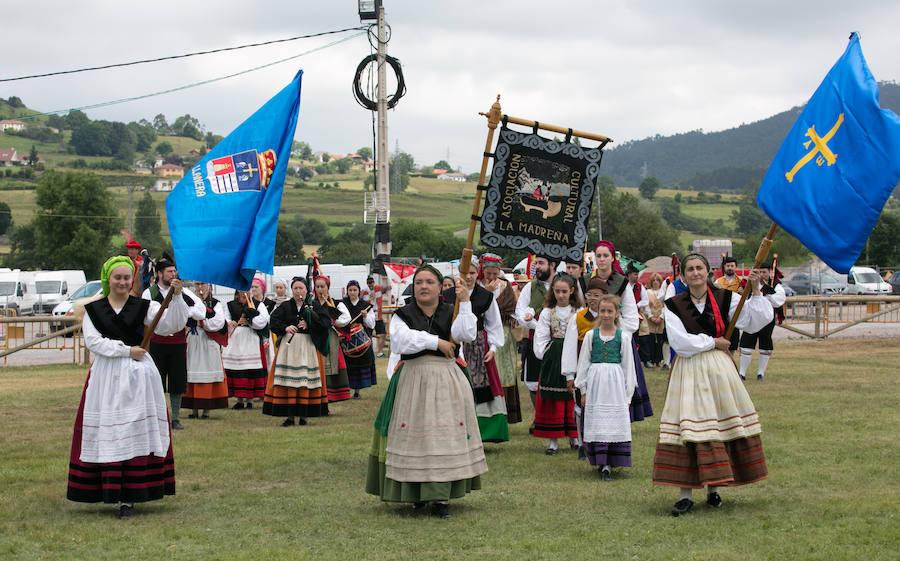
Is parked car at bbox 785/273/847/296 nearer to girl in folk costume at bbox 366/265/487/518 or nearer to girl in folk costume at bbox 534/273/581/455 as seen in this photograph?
girl in folk costume at bbox 534/273/581/455

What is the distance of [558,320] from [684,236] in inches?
4079

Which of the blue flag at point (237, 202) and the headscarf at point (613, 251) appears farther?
the headscarf at point (613, 251)

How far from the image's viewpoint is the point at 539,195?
7.64 m

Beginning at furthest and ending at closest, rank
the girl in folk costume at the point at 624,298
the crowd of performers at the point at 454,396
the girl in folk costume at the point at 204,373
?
the girl in folk costume at the point at 204,373 < the girl in folk costume at the point at 624,298 < the crowd of performers at the point at 454,396

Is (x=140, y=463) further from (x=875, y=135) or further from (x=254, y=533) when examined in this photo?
(x=875, y=135)

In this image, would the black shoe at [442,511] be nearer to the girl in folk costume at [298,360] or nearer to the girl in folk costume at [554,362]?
the girl in folk costume at [554,362]

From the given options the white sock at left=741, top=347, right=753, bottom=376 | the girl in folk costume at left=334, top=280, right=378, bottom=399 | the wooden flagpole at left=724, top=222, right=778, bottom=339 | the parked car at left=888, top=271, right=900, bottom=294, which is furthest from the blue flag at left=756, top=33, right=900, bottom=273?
the parked car at left=888, top=271, right=900, bottom=294

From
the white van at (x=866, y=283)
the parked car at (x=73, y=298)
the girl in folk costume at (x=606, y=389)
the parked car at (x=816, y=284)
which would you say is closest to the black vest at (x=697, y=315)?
the girl in folk costume at (x=606, y=389)

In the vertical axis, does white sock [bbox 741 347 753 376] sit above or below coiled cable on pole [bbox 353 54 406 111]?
below

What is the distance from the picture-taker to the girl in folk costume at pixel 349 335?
1498cm

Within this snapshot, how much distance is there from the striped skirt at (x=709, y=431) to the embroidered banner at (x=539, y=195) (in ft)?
4.35

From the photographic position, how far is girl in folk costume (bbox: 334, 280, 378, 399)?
15.0 m

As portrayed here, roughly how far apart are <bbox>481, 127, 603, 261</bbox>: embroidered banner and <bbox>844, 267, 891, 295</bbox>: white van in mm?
33154

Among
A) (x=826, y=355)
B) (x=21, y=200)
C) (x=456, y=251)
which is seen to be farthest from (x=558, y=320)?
(x=21, y=200)
